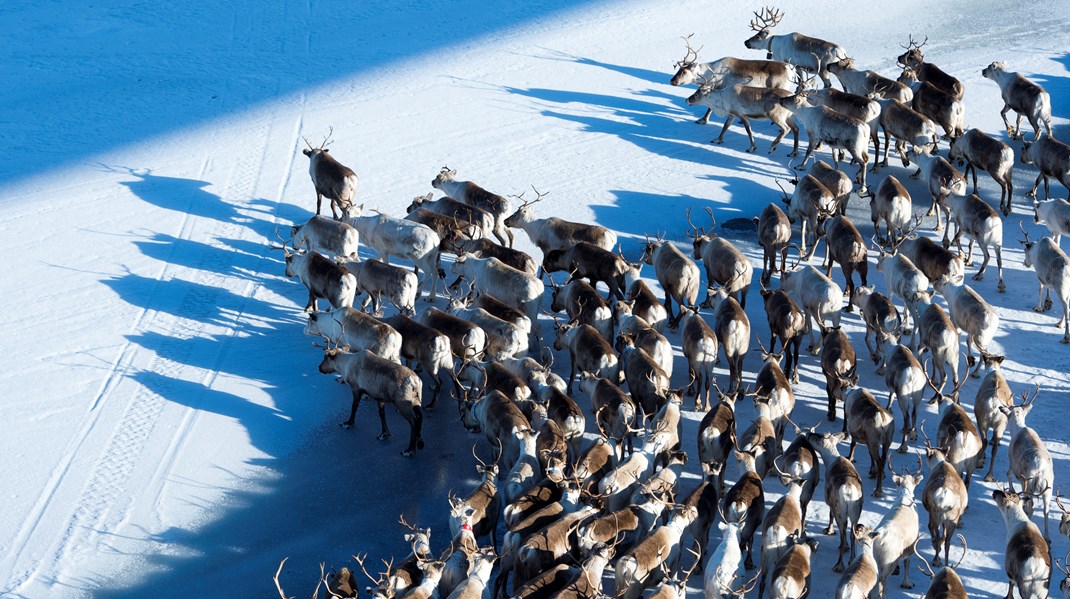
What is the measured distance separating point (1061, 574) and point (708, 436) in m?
3.52

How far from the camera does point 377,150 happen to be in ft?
66.6

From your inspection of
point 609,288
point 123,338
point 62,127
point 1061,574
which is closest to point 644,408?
point 609,288

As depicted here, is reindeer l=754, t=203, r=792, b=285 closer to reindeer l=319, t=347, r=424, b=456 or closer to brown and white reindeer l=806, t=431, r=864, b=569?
brown and white reindeer l=806, t=431, r=864, b=569

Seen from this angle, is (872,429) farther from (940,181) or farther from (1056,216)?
(940,181)

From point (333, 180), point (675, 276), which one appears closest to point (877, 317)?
point (675, 276)

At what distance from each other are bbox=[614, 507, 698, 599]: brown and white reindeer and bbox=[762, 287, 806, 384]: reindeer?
3.68 m

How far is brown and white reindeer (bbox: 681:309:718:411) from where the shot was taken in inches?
535

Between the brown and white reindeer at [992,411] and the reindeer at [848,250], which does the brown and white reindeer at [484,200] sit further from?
the brown and white reindeer at [992,411]

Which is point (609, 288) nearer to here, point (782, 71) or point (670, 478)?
point (670, 478)

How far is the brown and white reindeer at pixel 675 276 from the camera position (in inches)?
596

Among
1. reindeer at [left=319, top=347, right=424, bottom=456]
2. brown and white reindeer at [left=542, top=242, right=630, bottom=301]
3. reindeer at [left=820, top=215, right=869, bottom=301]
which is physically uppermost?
reindeer at [left=820, top=215, right=869, bottom=301]

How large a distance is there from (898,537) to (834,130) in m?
9.25

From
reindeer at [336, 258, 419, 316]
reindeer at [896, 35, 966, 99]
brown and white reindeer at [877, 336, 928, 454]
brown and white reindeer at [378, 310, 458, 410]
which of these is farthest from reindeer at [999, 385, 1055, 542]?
reindeer at [896, 35, 966, 99]

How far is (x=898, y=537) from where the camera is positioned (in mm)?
10891
